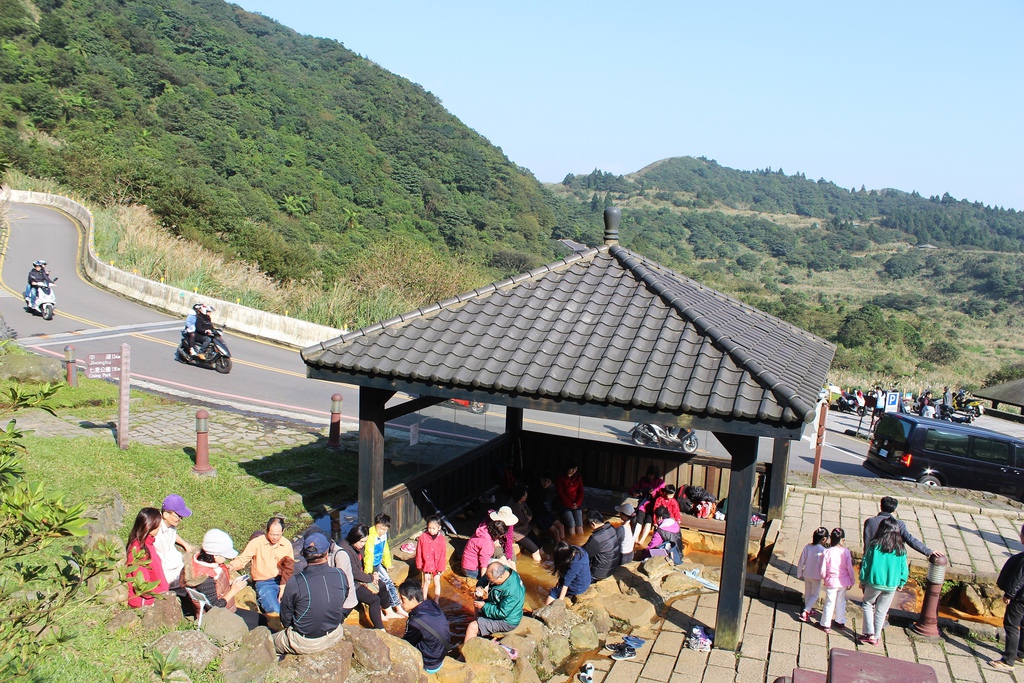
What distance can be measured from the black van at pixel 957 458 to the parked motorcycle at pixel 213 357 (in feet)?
50.1

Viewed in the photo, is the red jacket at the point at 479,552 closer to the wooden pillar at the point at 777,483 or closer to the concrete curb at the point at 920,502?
the wooden pillar at the point at 777,483

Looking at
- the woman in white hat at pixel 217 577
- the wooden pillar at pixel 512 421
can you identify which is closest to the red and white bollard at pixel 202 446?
the woman in white hat at pixel 217 577

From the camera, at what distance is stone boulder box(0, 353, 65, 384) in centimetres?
1359

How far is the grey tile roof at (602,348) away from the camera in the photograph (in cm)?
750

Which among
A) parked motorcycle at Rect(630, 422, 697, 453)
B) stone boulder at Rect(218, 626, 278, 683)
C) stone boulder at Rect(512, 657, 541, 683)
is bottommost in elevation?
parked motorcycle at Rect(630, 422, 697, 453)

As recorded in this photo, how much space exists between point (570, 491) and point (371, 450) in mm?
3216

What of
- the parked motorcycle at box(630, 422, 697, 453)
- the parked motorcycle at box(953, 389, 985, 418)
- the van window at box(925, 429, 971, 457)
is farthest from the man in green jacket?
the parked motorcycle at box(953, 389, 985, 418)

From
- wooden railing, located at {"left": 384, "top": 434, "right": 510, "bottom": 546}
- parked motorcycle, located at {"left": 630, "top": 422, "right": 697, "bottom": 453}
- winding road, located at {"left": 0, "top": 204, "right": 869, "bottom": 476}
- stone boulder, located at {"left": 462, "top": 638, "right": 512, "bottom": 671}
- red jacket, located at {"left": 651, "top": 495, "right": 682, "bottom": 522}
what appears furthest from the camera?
parked motorcycle, located at {"left": 630, "top": 422, "right": 697, "bottom": 453}

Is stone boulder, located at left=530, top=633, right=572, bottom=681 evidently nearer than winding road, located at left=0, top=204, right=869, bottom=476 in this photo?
Yes

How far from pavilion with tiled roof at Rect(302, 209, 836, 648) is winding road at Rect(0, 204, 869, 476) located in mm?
2424

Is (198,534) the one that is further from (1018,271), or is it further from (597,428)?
(1018,271)

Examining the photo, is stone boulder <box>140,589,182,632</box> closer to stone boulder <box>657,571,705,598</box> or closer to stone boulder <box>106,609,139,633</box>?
stone boulder <box>106,609,139,633</box>

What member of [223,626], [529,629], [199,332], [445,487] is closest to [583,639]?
[529,629]

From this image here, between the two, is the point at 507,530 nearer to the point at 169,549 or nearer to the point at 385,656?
the point at 385,656
